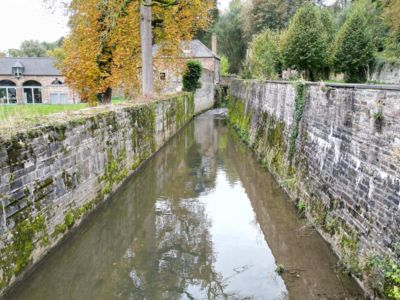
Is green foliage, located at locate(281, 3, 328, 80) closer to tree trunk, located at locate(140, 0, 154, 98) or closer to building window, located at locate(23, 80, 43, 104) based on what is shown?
Answer: tree trunk, located at locate(140, 0, 154, 98)

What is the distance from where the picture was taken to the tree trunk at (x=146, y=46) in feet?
49.7

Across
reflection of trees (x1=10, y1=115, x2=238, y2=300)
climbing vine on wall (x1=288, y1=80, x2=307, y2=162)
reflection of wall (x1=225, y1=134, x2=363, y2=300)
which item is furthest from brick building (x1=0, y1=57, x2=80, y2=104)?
reflection of wall (x1=225, y1=134, x2=363, y2=300)

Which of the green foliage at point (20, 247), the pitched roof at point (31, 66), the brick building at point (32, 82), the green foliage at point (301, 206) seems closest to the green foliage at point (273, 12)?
the brick building at point (32, 82)

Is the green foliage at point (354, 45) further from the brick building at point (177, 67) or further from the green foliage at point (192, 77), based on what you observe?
the green foliage at point (192, 77)

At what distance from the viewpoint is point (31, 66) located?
130 ft

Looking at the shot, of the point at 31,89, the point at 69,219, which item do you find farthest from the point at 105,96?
the point at 31,89

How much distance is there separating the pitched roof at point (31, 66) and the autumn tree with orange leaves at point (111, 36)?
25174 millimetres

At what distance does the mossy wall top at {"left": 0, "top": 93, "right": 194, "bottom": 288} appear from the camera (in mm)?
4902

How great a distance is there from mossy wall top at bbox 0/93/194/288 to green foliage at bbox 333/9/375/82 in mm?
15022

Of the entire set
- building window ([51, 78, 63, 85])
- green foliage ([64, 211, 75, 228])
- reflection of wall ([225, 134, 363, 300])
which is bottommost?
reflection of wall ([225, 134, 363, 300])

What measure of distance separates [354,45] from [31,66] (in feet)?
106

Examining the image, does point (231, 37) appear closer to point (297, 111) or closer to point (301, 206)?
point (297, 111)

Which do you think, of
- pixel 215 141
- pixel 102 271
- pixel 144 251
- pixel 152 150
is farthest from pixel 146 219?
pixel 215 141

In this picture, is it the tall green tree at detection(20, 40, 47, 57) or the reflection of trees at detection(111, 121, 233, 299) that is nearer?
the reflection of trees at detection(111, 121, 233, 299)
